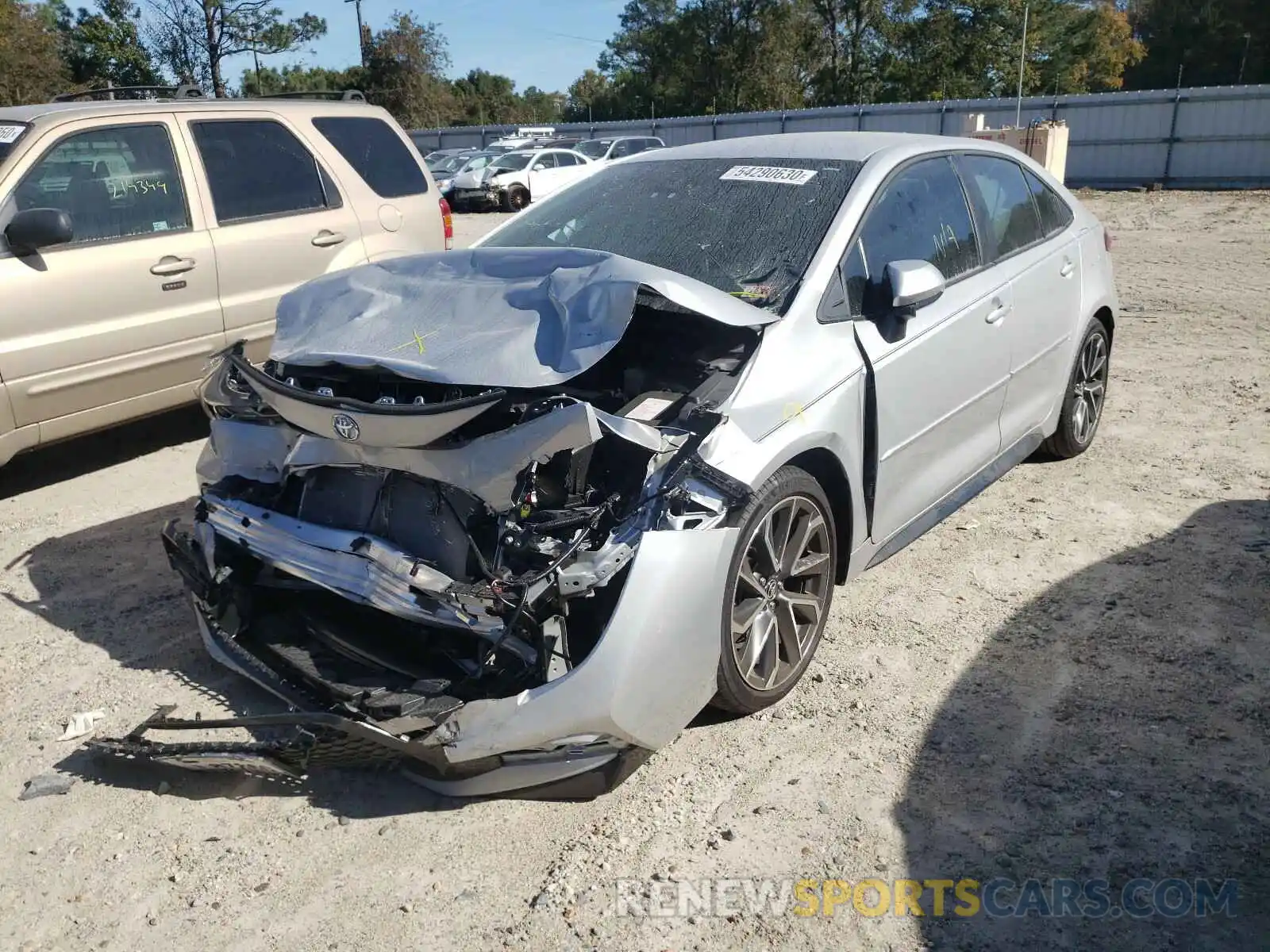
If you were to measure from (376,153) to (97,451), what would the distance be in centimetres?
262

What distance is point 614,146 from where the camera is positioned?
25156mm

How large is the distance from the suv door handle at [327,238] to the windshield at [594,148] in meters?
20.2

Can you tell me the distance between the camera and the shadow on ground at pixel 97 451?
5838 mm

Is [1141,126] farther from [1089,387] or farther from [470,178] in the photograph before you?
[1089,387]

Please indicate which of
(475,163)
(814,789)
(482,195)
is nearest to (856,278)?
(814,789)

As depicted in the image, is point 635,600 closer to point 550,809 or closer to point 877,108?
point 550,809

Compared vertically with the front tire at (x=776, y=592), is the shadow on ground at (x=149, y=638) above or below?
below

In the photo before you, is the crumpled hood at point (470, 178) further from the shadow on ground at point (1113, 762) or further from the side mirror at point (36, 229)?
the shadow on ground at point (1113, 762)

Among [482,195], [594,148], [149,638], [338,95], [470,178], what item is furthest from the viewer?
[594,148]

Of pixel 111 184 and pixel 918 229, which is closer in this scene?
pixel 918 229

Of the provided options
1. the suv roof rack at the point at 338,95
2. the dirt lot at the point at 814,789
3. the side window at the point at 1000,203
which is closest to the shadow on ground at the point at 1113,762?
the dirt lot at the point at 814,789

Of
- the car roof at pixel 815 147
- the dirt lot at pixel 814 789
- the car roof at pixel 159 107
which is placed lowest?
the dirt lot at pixel 814 789

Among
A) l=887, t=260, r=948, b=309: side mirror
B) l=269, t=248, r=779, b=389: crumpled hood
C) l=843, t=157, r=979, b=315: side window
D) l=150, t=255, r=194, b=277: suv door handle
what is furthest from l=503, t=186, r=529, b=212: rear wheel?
l=887, t=260, r=948, b=309: side mirror

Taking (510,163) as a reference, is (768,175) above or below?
above
